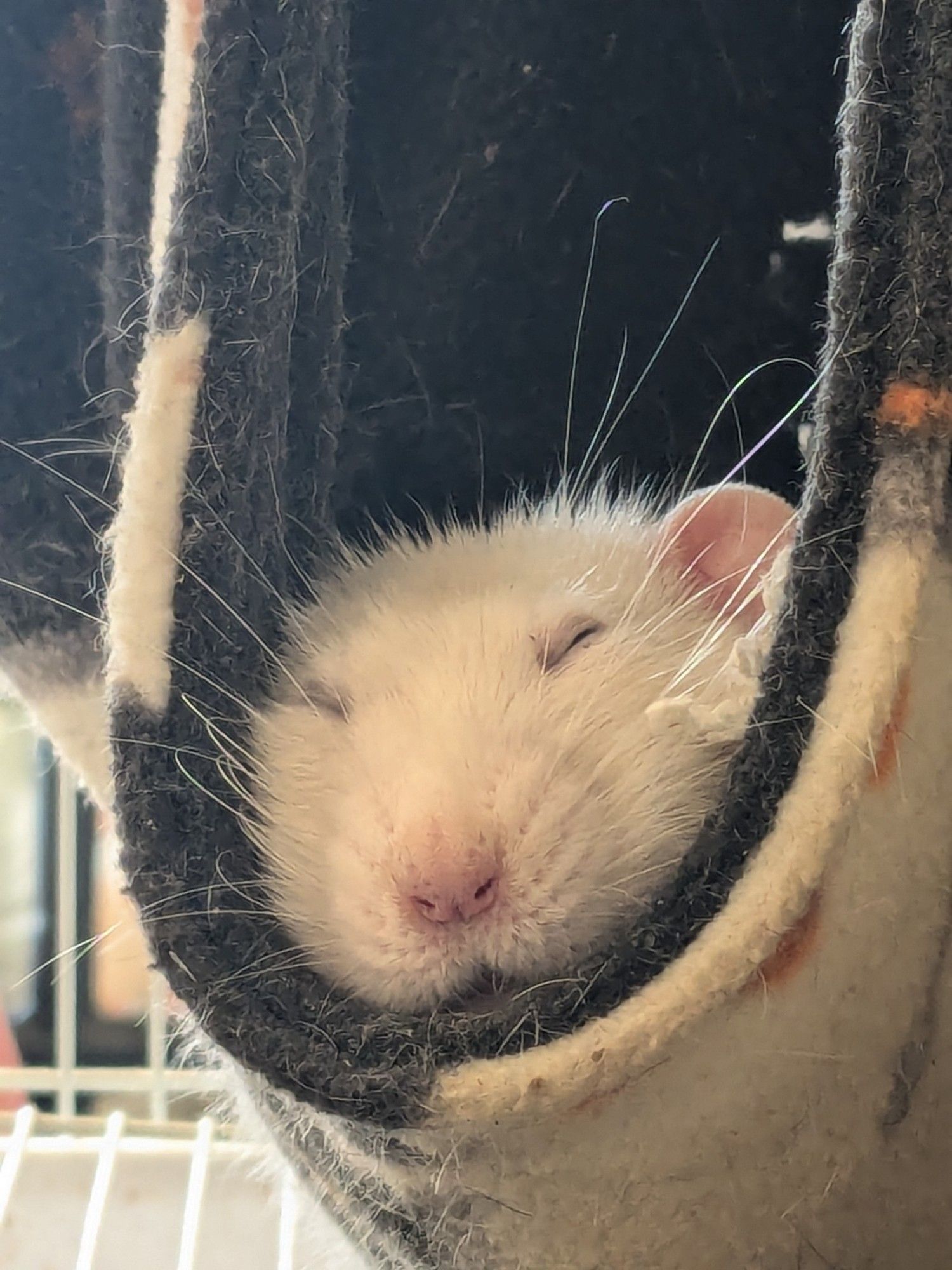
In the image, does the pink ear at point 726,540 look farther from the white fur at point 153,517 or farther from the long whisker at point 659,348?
the white fur at point 153,517

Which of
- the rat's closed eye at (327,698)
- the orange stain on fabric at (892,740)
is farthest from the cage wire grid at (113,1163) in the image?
the orange stain on fabric at (892,740)

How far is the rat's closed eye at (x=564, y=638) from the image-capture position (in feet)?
1.97

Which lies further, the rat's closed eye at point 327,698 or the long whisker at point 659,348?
the long whisker at point 659,348

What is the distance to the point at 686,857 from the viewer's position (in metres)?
0.44

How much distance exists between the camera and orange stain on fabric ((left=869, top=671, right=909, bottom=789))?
39 cm

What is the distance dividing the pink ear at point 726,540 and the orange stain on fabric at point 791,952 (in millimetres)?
232

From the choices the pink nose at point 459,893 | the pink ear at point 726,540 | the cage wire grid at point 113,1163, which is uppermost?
the pink ear at point 726,540

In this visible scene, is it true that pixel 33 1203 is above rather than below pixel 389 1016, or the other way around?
below

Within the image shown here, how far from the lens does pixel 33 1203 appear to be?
0.90 meters

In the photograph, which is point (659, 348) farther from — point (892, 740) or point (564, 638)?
point (892, 740)

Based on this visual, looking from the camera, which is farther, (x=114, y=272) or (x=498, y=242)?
(x=498, y=242)

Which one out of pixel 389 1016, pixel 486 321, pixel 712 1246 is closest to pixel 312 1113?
pixel 389 1016

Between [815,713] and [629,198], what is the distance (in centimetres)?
45

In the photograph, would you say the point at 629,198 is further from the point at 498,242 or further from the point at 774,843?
the point at 774,843
